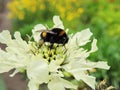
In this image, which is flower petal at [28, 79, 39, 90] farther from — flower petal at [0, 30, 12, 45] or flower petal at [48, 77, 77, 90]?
flower petal at [0, 30, 12, 45]

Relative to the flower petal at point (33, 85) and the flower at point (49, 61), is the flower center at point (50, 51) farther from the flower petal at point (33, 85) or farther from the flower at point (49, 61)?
the flower petal at point (33, 85)

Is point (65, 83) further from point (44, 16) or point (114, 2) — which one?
point (114, 2)

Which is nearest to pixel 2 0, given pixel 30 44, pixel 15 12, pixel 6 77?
pixel 15 12

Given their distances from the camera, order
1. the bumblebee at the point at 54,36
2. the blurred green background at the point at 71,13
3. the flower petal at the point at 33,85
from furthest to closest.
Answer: the blurred green background at the point at 71,13
the bumblebee at the point at 54,36
the flower petal at the point at 33,85

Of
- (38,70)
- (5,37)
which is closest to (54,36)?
(5,37)

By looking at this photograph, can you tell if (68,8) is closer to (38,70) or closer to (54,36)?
(54,36)

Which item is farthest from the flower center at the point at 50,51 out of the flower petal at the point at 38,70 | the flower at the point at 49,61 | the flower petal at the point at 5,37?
the flower petal at the point at 38,70
